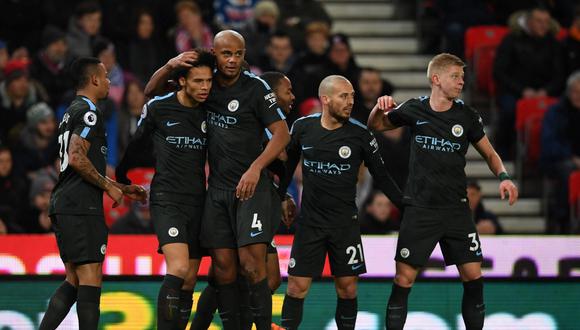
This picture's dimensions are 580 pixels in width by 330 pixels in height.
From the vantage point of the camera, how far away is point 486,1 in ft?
54.6

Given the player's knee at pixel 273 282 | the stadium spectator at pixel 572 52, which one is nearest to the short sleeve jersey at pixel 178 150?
the player's knee at pixel 273 282

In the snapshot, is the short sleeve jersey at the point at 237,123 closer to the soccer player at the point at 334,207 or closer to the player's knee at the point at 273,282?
the soccer player at the point at 334,207

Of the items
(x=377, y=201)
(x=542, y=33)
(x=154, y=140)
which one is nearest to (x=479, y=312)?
(x=154, y=140)

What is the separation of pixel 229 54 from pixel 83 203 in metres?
1.45

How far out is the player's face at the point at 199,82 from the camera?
29.4 ft

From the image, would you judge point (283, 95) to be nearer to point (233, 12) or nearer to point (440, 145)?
point (440, 145)

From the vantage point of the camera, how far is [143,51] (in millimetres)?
14750

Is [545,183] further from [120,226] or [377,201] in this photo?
[120,226]

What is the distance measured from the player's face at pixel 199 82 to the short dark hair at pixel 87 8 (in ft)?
18.5

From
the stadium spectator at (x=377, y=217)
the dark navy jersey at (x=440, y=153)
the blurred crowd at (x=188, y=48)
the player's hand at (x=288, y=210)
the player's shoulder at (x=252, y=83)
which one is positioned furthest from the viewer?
the blurred crowd at (x=188, y=48)

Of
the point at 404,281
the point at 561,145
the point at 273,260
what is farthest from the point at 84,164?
the point at 561,145

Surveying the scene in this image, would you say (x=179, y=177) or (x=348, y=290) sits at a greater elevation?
(x=179, y=177)

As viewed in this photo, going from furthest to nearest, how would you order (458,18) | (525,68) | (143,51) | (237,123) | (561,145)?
(458,18) < (525,68) < (143,51) < (561,145) < (237,123)

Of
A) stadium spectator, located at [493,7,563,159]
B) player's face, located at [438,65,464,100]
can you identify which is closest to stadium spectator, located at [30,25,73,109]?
stadium spectator, located at [493,7,563,159]
